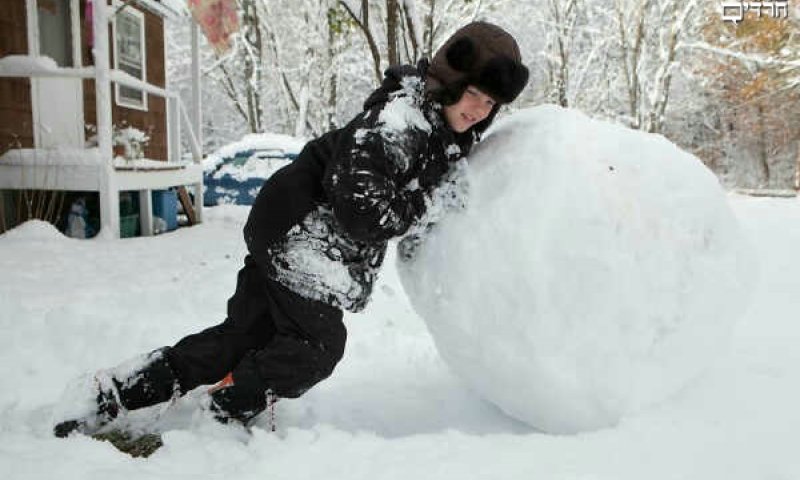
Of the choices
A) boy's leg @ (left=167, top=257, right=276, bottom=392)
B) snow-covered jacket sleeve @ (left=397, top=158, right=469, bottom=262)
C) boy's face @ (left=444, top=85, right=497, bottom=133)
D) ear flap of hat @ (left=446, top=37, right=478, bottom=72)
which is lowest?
boy's leg @ (left=167, top=257, right=276, bottom=392)

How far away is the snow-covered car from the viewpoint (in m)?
11.0

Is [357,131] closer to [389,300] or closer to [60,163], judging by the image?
[389,300]

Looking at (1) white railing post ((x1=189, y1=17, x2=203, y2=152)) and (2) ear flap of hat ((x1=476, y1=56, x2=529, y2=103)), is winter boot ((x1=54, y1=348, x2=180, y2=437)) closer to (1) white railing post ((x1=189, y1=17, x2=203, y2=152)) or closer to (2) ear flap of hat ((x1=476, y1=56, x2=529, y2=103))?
(2) ear flap of hat ((x1=476, y1=56, x2=529, y2=103))

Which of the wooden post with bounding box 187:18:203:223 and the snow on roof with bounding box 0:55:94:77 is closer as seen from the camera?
the snow on roof with bounding box 0:55:94:77

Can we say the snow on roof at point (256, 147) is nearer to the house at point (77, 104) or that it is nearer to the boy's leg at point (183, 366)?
the house at point (77, 104)

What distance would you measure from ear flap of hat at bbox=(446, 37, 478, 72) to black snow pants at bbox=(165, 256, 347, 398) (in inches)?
33.5

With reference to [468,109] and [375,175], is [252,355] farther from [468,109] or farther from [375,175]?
[468,109]

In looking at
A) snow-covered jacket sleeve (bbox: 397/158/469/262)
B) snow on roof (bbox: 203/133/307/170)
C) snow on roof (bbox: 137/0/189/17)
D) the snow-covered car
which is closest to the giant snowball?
snow-covered jacket sleeve (bbox: 397/158/469/262)

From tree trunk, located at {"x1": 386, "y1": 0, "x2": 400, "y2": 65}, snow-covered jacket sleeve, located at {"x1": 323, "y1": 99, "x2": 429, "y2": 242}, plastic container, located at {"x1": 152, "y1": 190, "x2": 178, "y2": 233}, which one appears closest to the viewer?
→ snow-covered jacket sleeve, located at {"x1": 323, "y1": 99, "x2": 429, "y2": 242}

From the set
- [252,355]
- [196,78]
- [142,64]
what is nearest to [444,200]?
[252,355]

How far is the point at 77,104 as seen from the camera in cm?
725

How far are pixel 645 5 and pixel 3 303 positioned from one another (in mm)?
18351

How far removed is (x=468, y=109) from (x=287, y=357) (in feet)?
3.18

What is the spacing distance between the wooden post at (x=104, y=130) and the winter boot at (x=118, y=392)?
446 cm
